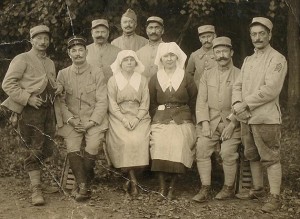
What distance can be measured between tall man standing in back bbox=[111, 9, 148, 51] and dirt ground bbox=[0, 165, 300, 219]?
2048 mm

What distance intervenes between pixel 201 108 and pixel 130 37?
1679mm

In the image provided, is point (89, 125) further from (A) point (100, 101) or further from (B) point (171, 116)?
(B) point (171, 116)

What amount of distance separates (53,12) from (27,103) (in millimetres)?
3068

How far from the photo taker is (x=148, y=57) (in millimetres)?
7211

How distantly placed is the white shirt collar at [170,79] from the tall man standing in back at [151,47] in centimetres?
56

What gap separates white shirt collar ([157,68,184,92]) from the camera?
6602 millimetres

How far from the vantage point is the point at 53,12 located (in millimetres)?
8734

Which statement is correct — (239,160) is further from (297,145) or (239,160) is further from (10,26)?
(10,26)

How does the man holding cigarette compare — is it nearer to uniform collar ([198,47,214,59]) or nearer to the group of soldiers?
the group of soldiers

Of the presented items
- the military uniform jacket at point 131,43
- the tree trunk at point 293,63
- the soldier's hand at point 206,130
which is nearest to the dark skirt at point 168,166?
the soldier's hand at point 206,130

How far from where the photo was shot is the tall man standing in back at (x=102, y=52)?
23.5ft

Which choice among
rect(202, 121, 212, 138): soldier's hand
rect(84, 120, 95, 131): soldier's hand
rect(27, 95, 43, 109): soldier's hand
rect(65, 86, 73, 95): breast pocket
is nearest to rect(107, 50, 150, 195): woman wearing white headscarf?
rect(84, 120, 95, 131): soldier's hand

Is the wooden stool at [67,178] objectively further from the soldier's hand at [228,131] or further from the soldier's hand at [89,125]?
the soldier's hand at [228,131]

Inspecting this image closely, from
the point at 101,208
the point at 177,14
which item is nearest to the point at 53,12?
the point at 177,14
